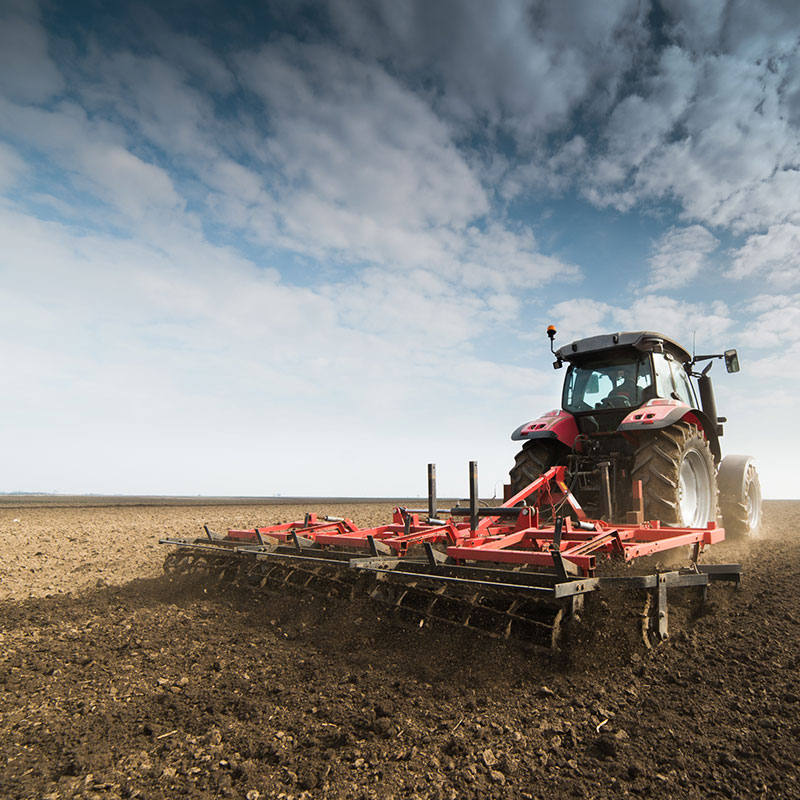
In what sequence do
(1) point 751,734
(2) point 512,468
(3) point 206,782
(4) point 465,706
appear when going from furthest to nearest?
(2) point 512,468 → (4) point 465,706 → (1) point 751,734 → (3) point 206,782

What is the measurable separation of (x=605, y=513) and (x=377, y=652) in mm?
2614

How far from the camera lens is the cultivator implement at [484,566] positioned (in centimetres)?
317

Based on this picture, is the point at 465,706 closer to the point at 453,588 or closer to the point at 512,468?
the point at 453,588

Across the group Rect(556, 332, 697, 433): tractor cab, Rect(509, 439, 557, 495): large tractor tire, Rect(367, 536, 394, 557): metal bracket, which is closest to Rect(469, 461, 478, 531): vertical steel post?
Rect(367, 536, 394, 557): metal bracket

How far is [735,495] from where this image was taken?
23.5 feet

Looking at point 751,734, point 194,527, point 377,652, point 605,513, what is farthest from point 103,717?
point 194,527

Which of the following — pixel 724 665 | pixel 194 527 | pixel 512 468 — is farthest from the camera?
pixel 194 527

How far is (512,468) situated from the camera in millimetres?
5953

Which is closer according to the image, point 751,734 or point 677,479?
point 751,734

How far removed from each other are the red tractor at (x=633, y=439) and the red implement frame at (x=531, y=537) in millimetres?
400

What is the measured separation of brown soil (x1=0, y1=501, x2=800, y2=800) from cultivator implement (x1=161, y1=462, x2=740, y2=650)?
175 mm

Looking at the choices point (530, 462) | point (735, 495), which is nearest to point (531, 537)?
point (530, 462)

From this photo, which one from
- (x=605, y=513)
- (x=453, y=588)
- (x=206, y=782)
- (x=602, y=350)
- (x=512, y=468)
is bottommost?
(x=206, y=782)

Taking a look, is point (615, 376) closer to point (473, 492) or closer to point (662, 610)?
point (473, 492)
